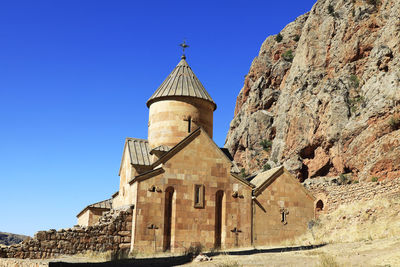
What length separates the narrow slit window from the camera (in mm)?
18031

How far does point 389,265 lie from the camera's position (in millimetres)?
8172

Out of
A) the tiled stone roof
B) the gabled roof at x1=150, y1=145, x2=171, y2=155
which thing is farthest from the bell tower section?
the tiled stone roof

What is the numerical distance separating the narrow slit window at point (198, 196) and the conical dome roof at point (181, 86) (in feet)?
16.8

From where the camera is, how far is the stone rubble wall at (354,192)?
59.0 feet

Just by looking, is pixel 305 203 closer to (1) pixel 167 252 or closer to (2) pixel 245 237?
(2) pixel 245 237

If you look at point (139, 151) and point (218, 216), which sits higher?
point (139, 151)

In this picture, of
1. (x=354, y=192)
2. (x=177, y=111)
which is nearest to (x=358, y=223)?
(x=354, y=192)

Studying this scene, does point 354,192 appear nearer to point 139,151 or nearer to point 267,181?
point 267,181

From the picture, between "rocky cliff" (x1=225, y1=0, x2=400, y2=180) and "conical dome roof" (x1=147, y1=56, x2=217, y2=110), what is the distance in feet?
39.0

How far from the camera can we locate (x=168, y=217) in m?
17.7

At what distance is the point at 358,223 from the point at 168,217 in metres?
7.94

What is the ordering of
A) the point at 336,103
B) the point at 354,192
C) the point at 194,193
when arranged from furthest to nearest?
the point at 336,103, the point at 354,192, the point at 194,193

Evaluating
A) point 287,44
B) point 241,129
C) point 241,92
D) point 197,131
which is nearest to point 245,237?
point 197,131

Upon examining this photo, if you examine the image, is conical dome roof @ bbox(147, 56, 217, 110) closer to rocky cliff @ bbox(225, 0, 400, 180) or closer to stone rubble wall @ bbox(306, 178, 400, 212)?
stone rubble wall @ bbox(306, 178, 400, 212)
